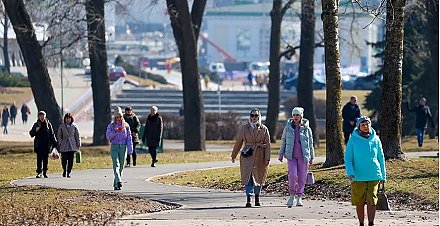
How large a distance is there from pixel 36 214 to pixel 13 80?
205 feet

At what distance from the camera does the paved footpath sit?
58.5 feet

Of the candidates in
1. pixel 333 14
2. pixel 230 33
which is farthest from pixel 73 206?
pixel 230 33

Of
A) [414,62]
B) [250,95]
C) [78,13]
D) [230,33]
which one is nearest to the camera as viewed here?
[78,13]

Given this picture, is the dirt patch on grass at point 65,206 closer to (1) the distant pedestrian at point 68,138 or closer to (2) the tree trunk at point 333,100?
(1) the distant pedestrian at point 68,138

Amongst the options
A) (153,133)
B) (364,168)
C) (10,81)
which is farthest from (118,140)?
(10,81)

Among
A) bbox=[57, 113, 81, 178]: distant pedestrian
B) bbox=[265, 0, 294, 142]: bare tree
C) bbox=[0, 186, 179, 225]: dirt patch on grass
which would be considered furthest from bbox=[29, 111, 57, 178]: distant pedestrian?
bbox=[265, 0, 294, 142]: bare tree

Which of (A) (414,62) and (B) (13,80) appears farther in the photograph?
(B) (13,80)

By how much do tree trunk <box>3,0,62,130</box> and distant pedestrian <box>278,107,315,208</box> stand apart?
18.6 metres

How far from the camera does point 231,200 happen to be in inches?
855

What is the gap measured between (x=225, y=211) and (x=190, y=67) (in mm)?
20757

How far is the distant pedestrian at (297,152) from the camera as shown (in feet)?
67.0

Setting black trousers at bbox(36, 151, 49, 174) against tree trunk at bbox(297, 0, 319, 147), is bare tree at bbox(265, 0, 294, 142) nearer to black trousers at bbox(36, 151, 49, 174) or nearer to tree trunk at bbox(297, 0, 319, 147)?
tree trunk at bbox(297, 0, 319, 147)

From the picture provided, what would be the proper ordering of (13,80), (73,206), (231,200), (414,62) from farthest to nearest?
(13,80) < (414,62) < (231,200) < (73,206)

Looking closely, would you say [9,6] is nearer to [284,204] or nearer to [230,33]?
[284,204]
